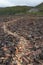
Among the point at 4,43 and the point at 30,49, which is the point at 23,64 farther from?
the point at 4,43

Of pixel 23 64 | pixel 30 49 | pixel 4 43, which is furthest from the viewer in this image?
pixel 4 43

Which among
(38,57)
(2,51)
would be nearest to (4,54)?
(2,51)

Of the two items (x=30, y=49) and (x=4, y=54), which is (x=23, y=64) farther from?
(x=30, y=49)

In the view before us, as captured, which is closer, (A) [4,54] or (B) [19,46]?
(A) [4,54]

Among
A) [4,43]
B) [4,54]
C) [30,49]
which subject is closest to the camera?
[4,54]

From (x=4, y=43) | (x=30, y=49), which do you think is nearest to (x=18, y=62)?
(x=30, y=49)

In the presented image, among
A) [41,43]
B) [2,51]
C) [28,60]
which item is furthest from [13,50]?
[41,43]

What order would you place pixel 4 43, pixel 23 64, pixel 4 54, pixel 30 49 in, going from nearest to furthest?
pixel 23 64 → pixel 4 54 → pixel 30 49 → pixel 4 43

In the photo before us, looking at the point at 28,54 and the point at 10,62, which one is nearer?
the point at 10,62
